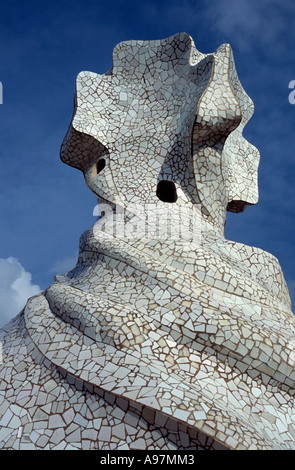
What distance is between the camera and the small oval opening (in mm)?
9391

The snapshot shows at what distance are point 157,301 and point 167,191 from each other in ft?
11.7

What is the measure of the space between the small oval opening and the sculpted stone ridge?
3 cm

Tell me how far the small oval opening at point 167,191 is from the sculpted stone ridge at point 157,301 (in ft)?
0.10

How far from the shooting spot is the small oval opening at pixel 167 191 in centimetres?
939

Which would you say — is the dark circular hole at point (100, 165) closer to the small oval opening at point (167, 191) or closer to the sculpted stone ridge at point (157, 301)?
the sculpted stone ridge at point (157, 301)

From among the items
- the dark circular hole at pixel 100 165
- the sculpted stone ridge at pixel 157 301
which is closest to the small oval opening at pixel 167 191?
the sculpted stone ridge at pixel 157 301

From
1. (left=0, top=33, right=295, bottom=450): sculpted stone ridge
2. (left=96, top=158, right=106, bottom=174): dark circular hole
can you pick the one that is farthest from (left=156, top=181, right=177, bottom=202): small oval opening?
(left=96, top=158, right=106, bottom=174): dark circular hole

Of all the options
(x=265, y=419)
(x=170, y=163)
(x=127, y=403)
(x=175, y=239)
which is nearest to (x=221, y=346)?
(x=265, y=419)

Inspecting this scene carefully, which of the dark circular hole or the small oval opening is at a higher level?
the small oval opening

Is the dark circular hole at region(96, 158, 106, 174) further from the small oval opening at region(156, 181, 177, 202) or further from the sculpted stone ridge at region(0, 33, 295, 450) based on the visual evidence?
the small oval opening at region(156, 181, 177, 202)

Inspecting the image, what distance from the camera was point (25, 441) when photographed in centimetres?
558

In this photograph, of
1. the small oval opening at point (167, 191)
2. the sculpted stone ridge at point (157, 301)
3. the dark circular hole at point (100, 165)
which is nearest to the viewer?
the sculpted stone ridge at point (157, 301)

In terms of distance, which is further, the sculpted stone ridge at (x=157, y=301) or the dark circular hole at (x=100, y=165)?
the dark circular hole at (x=100, y=165)

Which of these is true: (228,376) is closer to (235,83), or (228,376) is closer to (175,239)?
(175,239)
